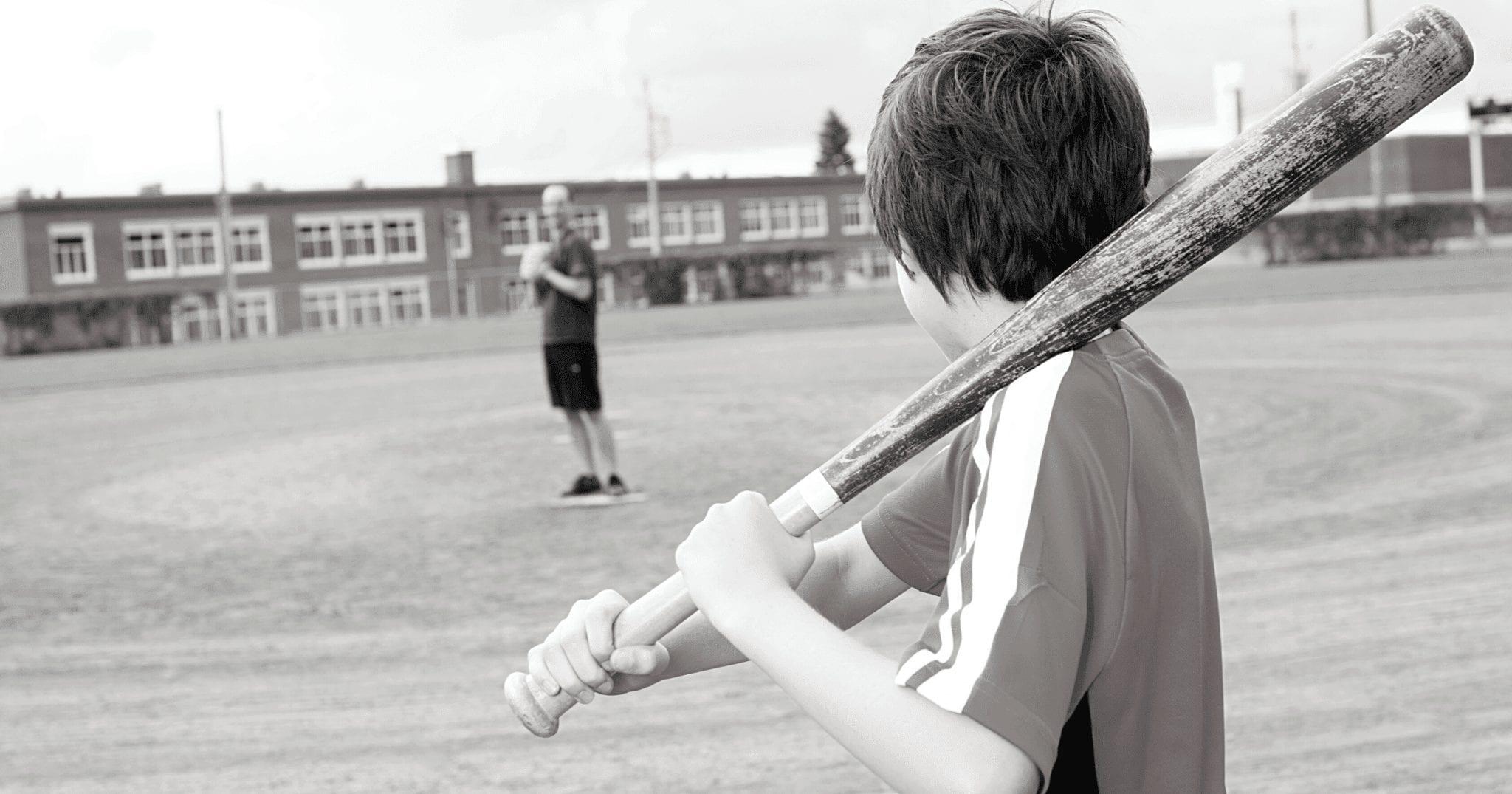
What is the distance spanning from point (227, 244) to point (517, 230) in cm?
1475

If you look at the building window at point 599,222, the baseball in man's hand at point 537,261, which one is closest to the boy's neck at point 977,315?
the baseball in man's hand at point 537,261

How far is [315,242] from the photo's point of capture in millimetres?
62156

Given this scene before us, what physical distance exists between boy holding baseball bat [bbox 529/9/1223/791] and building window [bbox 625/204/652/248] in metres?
69.1

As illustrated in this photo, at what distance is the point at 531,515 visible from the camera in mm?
8812

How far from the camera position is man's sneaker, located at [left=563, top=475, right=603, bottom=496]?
9375 mm

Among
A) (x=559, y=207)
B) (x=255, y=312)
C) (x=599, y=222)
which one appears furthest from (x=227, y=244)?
(x=559, y=207)

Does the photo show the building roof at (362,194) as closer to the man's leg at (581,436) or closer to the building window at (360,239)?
the building window at (360,239)

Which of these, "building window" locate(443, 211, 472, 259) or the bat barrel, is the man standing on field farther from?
"building window" locate(443, 211, 472, 259)

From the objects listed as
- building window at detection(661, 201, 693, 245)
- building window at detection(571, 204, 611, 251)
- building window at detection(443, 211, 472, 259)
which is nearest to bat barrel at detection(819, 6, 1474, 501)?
building window at detection(443, 211, 472, 259)

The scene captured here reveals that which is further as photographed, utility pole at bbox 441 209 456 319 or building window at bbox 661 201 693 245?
building window at bbox 661 201 693 245

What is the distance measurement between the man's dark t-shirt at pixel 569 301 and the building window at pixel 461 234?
55902 mm

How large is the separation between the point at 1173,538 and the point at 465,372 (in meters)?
19.5

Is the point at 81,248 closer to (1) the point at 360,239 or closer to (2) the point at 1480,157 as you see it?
(1) the point at 360,239

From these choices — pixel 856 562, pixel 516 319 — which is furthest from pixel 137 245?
pixel 856 562
